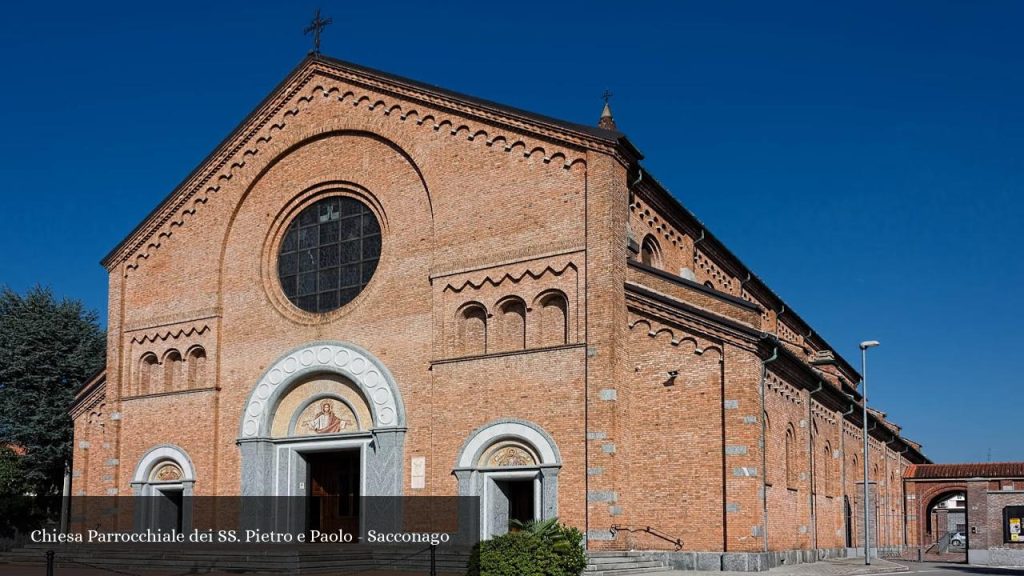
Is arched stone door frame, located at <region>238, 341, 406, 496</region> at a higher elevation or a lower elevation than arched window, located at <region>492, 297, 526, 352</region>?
lower

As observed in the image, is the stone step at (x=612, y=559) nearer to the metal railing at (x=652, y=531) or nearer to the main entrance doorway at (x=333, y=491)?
the metal railing at (x=652, y=531)

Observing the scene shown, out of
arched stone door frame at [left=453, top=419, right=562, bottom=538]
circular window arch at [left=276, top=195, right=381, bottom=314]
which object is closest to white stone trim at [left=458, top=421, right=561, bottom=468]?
arched stone door frame at [left=453, top=419, right=562, bottom=538]

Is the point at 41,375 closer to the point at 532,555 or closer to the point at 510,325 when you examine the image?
the point at 510,325

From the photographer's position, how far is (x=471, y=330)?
2309 cm

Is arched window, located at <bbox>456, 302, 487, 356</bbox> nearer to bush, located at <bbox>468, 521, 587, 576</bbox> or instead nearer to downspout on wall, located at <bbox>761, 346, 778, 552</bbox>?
downspout on wall, located at <bbox>761, 346, 778, 552</bbox>

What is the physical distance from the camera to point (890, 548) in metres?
39.1

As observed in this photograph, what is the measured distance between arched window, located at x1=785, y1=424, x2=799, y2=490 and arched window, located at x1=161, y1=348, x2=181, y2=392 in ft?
54.3

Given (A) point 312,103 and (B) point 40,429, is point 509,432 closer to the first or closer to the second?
(A) point 312,103

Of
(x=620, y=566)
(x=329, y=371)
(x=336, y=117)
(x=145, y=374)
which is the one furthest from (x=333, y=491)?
(x=336, y=117)

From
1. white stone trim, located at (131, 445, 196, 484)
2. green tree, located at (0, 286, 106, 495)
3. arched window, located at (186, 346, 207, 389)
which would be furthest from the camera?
green tree, located at (0, 286, 106, 495)

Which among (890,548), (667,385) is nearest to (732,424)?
(667,385)

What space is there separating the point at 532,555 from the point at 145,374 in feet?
54.1

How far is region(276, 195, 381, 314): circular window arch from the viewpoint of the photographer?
25.4m

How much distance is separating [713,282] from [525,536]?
15.0 meters
